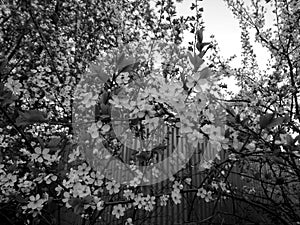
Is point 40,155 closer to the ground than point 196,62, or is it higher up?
closer to the ground

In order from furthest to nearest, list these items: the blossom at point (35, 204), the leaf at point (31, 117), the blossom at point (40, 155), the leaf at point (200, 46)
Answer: the blossom at point (35, 204) < the blossom at point (40, 155) < the leaf at point (200, 46) < the leaf at point (31, 117)

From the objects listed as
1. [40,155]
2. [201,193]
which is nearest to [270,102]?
[201,193]

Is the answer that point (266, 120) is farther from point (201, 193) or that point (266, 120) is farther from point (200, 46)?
point (201, 193)

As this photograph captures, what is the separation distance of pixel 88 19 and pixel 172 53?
107 cm

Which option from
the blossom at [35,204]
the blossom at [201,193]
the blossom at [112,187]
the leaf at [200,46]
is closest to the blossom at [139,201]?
the blossom at [112,187]

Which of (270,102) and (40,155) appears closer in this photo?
(40,155)

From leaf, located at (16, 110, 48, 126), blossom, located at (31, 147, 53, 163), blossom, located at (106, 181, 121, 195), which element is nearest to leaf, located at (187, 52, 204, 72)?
leaf, located at (16, 110, 48, 126)

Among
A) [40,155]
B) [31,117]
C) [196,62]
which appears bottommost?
A: [40,155]

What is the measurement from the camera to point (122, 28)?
2717mm

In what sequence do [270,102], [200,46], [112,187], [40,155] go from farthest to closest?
[270,102] → [112,187] → [40,155] → [200,46]

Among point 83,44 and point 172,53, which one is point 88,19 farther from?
point 172,53

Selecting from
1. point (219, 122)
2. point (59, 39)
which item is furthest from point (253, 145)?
point (59, 39)

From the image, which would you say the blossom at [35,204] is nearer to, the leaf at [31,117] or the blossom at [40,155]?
the blossom at [40,155]

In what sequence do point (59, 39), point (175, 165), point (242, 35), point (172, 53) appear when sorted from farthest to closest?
1. point (242, 35)
2. point (59, 39)
3. point (172, 53)
4. point (175, 165)
